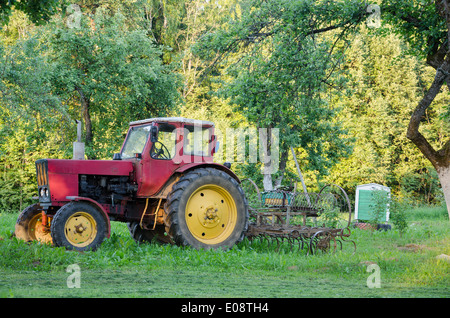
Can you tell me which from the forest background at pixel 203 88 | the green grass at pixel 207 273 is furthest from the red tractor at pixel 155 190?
the forest background at pixel 203 88

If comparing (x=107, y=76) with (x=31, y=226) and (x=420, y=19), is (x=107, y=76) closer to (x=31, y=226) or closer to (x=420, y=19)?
(x=31, y=226)

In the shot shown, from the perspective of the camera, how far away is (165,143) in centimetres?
909

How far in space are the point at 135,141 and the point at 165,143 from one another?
25.4 inches

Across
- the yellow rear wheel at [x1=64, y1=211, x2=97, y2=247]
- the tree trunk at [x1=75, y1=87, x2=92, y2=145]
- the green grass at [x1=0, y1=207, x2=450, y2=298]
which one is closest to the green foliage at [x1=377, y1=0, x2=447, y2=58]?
the green grass at [x1=0, y1=207, x2=450, y2=298]

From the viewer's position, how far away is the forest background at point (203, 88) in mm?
11352

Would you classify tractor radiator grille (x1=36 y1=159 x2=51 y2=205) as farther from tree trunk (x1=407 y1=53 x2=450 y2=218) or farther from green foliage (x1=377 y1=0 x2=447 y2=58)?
green foliage (x1=377 y1=0 x2=447 y2=58)

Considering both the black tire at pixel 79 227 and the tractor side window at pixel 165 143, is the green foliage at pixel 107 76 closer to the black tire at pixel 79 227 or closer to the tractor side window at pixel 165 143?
the tractor side window at pixel 165 143

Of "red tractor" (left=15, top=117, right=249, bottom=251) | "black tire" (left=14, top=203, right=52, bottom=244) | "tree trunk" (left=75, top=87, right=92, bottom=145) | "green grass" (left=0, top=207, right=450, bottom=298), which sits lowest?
"green grass" (left=0, top=207, right=450, bottom=298)

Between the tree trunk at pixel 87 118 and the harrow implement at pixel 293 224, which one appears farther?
the tree trunk at pixel 87 118

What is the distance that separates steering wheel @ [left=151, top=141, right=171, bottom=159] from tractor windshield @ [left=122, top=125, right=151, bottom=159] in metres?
0.28

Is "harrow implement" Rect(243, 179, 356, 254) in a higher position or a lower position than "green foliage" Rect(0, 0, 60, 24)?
lower

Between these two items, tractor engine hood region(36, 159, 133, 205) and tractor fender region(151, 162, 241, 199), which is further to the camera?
tractor fender region(151, 162, 241, 199)

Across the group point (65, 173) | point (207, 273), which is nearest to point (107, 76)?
point (65, 173)

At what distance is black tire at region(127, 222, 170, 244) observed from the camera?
9.59 m
